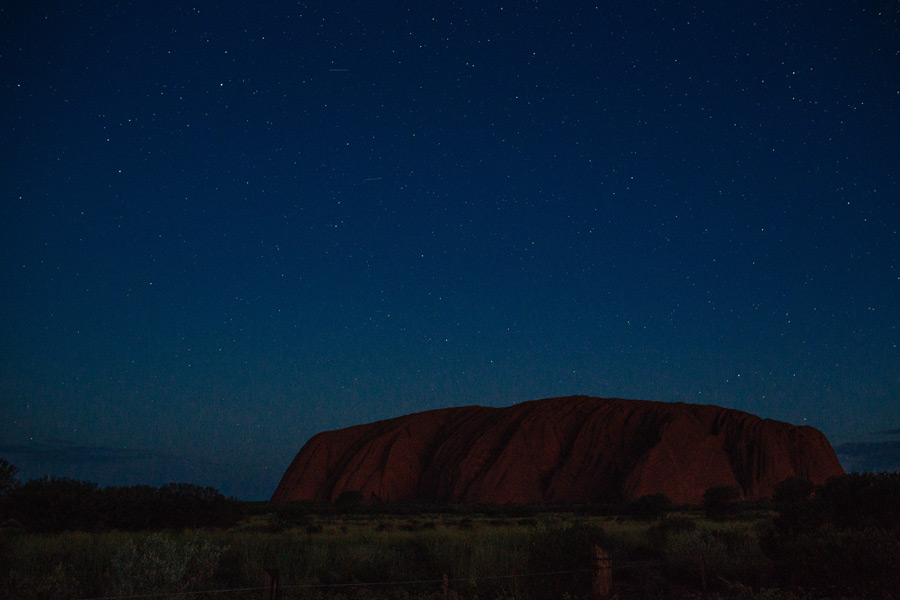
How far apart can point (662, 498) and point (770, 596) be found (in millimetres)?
31335

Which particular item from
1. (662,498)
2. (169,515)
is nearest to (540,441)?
(662,498)

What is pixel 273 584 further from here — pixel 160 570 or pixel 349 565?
pixel 349 565

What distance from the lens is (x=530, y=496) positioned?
54.0 meters

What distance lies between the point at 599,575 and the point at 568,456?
165 ft

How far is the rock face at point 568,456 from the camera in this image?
5141cm

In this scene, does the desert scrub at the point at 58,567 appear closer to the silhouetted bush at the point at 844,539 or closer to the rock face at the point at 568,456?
the silhouetted bush at the point at 844,539

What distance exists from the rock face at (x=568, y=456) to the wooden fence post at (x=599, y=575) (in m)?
43.5

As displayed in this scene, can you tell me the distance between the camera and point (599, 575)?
7.59 meters

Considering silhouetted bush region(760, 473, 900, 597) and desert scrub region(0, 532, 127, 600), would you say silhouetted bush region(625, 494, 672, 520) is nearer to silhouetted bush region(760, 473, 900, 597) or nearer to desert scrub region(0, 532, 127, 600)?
silhouetted bush region(760, 473, 900, 597)

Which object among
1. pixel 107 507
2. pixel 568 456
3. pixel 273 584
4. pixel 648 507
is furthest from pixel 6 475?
pixel 568 456

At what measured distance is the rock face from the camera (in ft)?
169

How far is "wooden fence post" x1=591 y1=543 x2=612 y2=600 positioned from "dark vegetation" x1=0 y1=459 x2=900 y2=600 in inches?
6.7

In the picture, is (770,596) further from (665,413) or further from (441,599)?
(665,413)

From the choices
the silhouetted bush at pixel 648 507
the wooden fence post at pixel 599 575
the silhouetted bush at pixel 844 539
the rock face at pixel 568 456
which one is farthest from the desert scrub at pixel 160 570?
the rock face at pixel 568 456
